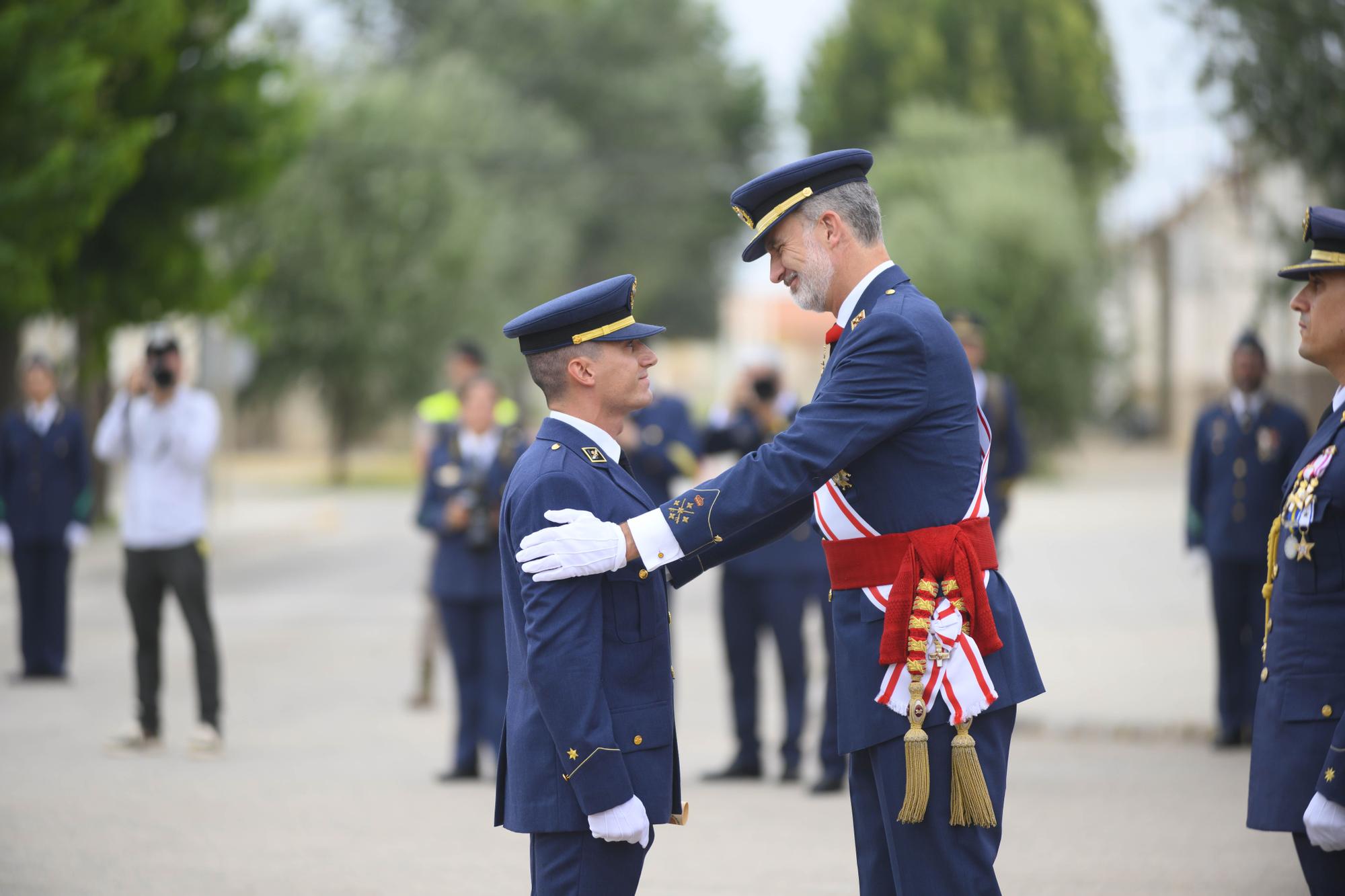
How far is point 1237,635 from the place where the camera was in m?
9.16

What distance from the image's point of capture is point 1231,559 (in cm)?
920

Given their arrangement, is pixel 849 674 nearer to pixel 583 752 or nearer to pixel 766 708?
pixel 583 752

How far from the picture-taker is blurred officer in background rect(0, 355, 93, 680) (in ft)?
39.0

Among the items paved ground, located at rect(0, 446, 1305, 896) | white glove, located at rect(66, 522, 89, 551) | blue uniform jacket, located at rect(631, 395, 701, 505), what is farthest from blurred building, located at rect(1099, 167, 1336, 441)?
white glove, located at rect(66, 522, 89, 551)

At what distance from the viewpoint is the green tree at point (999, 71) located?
44062 mm

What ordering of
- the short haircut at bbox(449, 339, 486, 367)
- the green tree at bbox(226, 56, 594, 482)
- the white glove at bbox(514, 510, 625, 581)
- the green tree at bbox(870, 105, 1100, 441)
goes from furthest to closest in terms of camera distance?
the green tree at bbox(870, 105, 1100, 441) → the green tree at bbox(226, 56, 594, 482) → the short haircut at bbox(449, 339, 486, 367) → the white glove at bbox(514, 510, 625, 581)

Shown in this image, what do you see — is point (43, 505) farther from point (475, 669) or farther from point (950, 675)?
point (950, 675)

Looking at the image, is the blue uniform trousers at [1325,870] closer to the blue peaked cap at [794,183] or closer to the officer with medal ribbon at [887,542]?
the officer with medal ribbon at [887,542]

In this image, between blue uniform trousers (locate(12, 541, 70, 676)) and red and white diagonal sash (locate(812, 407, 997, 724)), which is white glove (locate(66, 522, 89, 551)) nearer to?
blue uniform trousers (locate(12, 541, 70, 676))

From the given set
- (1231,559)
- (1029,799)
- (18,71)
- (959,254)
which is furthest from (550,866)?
(959,254)

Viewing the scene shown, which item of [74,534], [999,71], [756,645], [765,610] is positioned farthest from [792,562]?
[999,71]

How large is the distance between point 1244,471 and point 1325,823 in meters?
5.89

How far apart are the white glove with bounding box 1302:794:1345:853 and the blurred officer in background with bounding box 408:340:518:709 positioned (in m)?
6.32

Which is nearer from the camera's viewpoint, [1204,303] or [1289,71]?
[1289,71]
